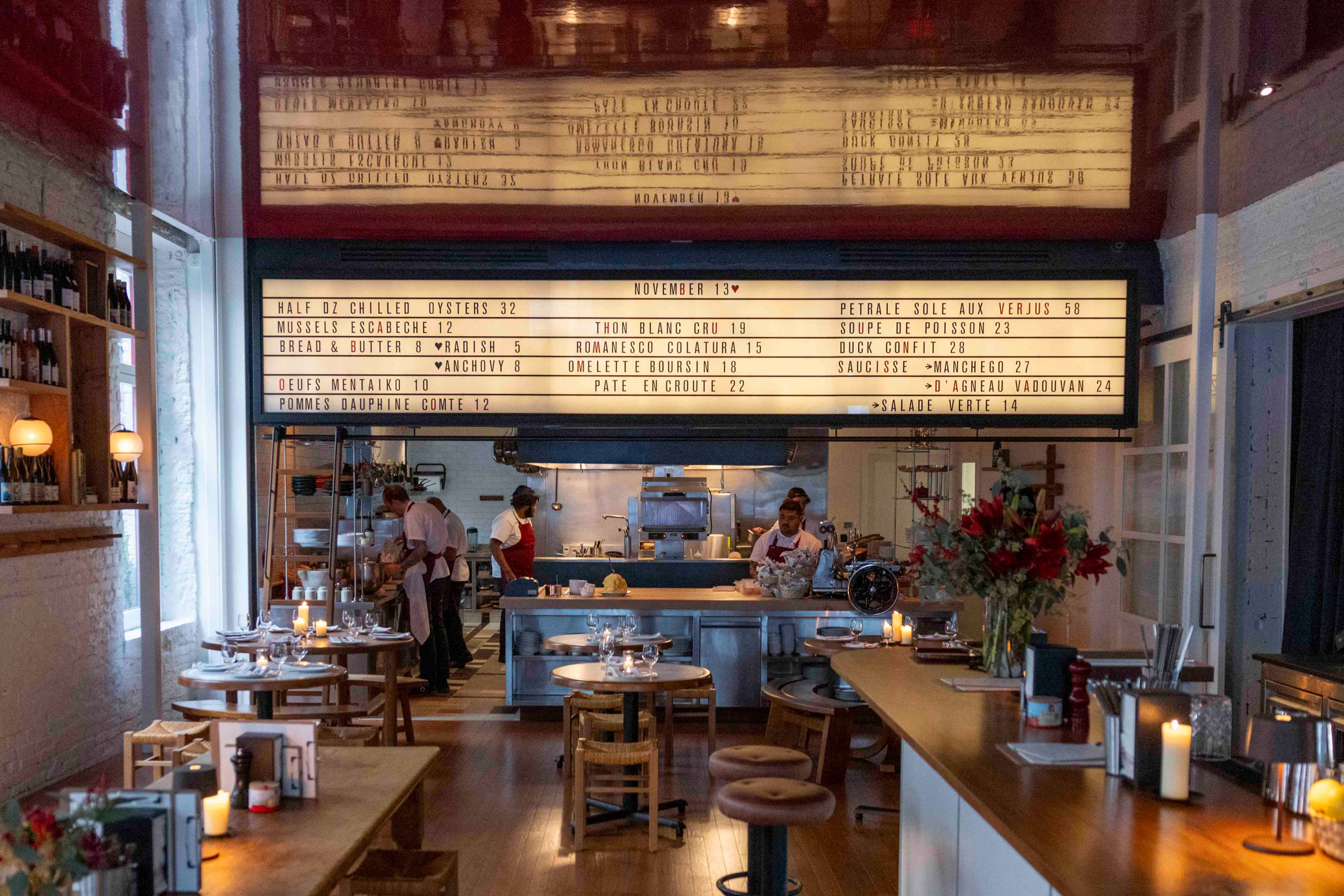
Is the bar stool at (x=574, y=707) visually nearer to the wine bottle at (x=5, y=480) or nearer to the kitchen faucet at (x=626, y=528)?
the wine bottle at (x=5, y=480)

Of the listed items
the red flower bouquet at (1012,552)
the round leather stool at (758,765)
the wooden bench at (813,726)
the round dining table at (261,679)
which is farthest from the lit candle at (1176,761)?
the round dining table at (261,679)

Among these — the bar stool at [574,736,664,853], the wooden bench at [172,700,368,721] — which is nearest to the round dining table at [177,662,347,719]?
the wooden bench at [172,700,368,721]

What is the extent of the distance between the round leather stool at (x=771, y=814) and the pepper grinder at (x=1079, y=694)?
88 cm

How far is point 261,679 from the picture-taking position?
5242mm

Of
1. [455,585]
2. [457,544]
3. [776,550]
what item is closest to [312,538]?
[457,544]

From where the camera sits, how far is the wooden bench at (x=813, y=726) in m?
6.20

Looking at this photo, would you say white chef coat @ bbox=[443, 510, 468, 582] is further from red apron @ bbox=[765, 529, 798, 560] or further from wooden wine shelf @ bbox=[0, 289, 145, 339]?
wooden wine shelf @ bbox=[0, 289, 145, 339]

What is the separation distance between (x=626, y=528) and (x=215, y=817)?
432 inches

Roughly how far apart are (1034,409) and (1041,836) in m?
3.01

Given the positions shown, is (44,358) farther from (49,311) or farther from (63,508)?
(63,508)

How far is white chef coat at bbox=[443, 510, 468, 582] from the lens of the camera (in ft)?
32.7

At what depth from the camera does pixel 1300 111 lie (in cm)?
510

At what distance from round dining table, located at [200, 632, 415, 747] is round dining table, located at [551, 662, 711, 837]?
143 centimetres

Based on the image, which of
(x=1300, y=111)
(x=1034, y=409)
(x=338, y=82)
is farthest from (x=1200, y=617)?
(x=338, y=82)
